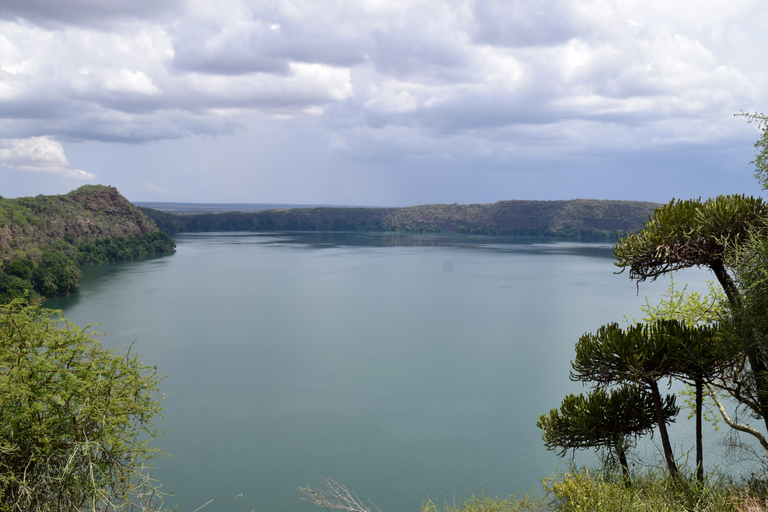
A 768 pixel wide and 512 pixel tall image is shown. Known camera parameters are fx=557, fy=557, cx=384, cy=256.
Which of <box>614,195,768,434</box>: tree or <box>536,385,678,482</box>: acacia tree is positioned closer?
<box>614,195,768,434</box>: tree

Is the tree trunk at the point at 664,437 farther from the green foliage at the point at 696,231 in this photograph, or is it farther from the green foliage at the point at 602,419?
the green foliage at the point at 696,231

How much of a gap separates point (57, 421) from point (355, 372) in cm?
1600

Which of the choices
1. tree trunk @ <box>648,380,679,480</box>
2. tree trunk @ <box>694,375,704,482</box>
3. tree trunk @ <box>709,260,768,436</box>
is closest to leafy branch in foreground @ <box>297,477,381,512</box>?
tree trunk @ <box>648,380,679,480</box>

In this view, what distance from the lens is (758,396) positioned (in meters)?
10.0

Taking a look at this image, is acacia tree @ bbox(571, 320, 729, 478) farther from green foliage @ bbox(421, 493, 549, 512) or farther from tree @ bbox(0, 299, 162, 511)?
tree @ bbox(0, 299, 162, 511)

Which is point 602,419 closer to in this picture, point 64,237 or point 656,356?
point 656,356

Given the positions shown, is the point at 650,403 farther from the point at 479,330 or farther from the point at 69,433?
the point at 479,330

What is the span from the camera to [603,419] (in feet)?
36.8

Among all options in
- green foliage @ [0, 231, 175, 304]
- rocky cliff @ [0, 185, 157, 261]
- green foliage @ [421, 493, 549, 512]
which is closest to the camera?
green foliage @ [421, 493, 549, 512]

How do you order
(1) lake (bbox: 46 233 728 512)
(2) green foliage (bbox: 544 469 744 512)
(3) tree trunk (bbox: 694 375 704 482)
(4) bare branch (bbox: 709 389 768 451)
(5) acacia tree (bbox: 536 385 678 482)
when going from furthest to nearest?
(1) lake (bbox: 46 233 728 512)
(5) acacia tree (bbox: 536 385 678 482)
(4) bare branch (bbox: 709 389 768 451)
(3) tree trunk (bbox: 694 375 704 482)
(2) green foliage (bbox: 544 469 744 512)

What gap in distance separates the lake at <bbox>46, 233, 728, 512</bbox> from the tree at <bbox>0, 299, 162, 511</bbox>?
5364 millimetres

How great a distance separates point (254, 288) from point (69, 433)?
41129mm

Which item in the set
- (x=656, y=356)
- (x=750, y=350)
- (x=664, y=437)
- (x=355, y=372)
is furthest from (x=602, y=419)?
(x=355, y=372)

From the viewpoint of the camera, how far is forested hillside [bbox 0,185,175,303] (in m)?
41.7
